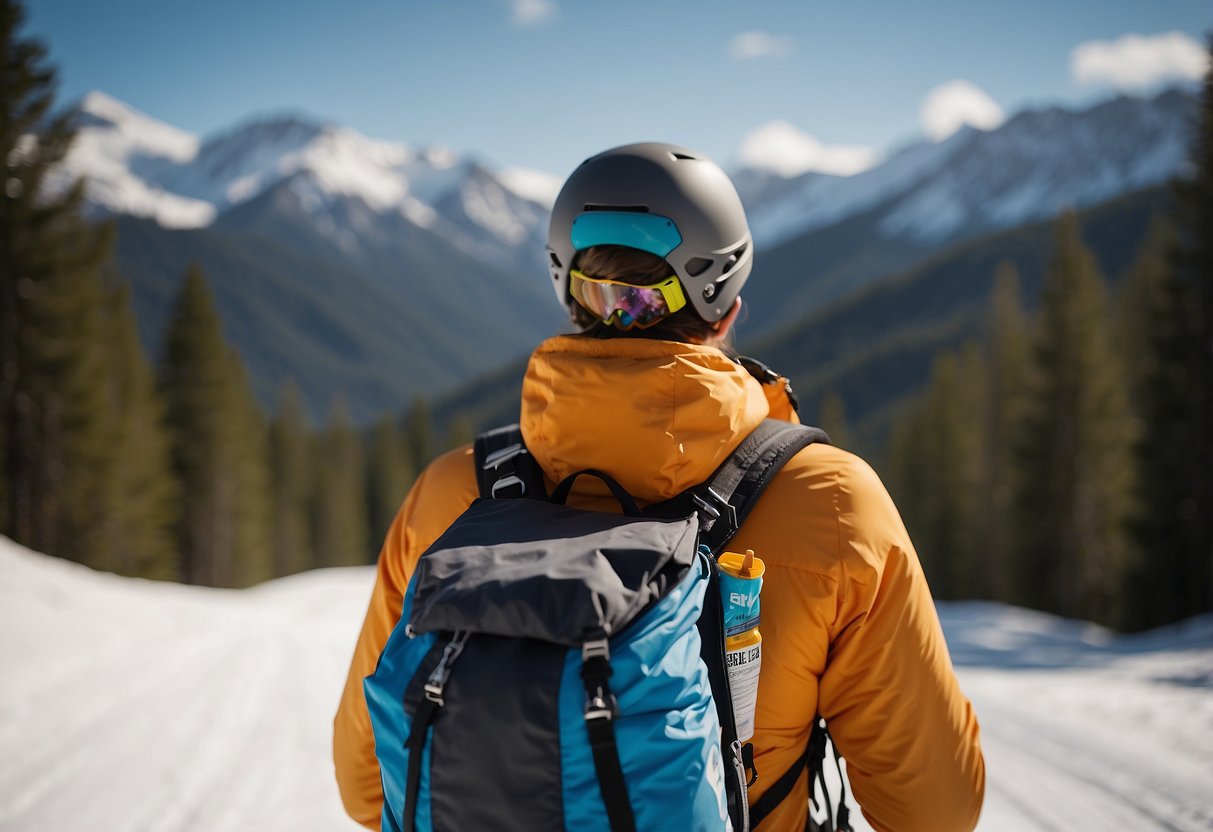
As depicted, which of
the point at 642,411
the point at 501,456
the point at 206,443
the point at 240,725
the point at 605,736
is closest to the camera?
the point at 605,736

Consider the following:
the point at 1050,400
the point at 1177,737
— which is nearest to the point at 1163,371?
the point at 1050,400

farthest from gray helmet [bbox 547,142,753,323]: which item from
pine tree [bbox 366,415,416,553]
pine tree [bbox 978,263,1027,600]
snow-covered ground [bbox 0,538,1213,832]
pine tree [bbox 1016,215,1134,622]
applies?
pine tree [bbox 366,415,416,553]

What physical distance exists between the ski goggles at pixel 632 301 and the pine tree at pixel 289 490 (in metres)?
53.2

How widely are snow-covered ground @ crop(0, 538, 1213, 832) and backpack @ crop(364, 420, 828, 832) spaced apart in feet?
12.8

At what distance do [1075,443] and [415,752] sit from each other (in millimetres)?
33918

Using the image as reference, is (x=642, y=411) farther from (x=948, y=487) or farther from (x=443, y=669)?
(x=948, y=487)

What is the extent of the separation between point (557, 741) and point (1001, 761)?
5490 millimetres

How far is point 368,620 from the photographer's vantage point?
211cm

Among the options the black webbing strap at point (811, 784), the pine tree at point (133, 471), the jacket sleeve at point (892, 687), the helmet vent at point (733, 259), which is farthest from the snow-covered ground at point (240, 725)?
the pine tree at point (133, 471)

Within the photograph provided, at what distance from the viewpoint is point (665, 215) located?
1.97m

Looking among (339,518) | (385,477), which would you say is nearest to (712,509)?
(339,518)

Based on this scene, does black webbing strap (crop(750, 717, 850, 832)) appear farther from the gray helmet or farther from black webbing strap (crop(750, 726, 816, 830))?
the gray helmet

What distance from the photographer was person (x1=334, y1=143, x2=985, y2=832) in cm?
161

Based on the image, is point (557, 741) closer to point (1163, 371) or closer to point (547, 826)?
point (547, 826)
